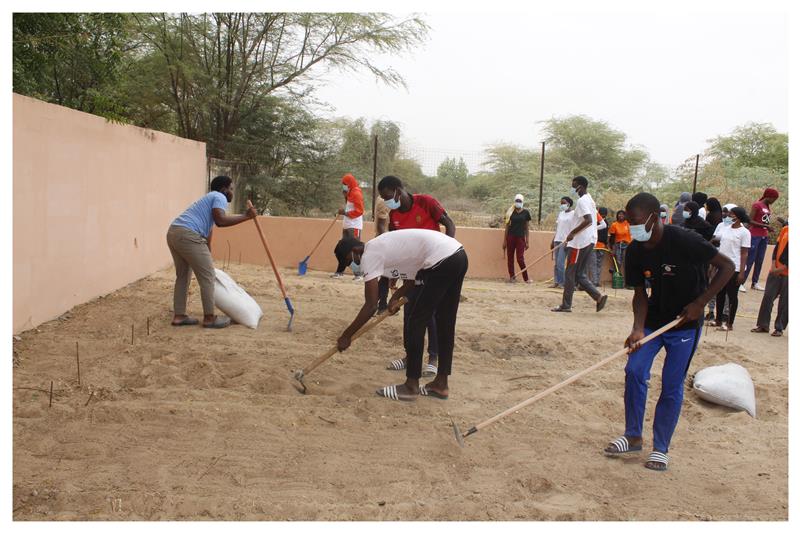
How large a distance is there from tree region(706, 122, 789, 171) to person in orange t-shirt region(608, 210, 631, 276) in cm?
1515

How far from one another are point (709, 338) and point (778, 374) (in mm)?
1308

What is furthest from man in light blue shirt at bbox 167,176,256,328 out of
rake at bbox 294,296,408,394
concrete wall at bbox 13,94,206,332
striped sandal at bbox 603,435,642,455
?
striped sandal at bbox 603,435,642,455

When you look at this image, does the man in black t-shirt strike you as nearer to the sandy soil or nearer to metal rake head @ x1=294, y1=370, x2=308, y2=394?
the sandy soil

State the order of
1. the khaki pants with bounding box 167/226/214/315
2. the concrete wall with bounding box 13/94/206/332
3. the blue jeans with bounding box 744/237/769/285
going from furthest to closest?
the blue jeans with bounding box 744/237/769/285
the khaki pants with bounding box 167/226/214/315
the concrete wall with bounding box 13/94/206/332

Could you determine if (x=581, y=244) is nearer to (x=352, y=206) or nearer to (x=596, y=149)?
(x=352, y=206)

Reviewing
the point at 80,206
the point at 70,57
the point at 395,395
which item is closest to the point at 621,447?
the point at 395,395

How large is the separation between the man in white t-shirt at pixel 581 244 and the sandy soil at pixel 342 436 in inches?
72.2

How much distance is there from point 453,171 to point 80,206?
26.8ft

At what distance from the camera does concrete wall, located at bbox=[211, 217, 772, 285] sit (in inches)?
466

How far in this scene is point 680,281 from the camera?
3.71m

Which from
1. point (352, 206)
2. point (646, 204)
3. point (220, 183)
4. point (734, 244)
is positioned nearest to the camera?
point (646, 204)

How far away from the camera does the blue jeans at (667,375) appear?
3742 mm

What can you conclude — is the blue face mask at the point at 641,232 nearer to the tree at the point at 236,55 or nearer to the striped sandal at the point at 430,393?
the striped sandal at the point at 430,393

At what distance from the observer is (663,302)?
12.5 ft
